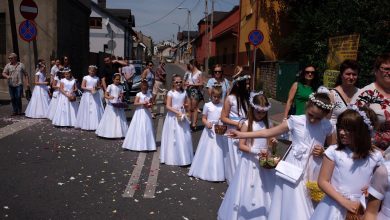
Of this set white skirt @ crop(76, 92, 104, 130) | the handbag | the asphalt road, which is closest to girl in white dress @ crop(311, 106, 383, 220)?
the handbag

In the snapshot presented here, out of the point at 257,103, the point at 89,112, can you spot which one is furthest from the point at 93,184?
the point at 89,112

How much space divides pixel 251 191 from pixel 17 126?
8.51 m

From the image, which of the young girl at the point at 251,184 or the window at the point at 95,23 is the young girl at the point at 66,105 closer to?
the young girl at the point at 251,184

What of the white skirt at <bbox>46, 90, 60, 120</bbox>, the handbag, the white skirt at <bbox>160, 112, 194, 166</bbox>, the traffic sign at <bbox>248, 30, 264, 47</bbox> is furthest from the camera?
the traffic sign at <bbox>248, 30, 264, 47</bbox>

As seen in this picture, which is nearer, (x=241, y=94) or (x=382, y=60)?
(x=382, y=60)

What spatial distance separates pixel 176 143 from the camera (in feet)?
25.0

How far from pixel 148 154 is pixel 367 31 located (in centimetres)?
1116

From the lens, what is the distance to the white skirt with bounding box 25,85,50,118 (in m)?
12.5

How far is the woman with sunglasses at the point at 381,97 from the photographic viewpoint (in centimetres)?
388

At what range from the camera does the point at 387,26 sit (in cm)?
1514

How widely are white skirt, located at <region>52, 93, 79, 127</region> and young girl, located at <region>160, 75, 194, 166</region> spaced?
14.8 ft

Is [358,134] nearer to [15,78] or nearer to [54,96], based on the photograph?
[54,96]

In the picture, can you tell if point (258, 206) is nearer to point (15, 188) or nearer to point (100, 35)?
point (15, 188)

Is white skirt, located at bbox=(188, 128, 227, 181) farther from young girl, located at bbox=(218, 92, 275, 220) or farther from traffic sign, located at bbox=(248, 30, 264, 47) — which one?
traffic sign, located at bbox=(248, 30, 264, 47)
